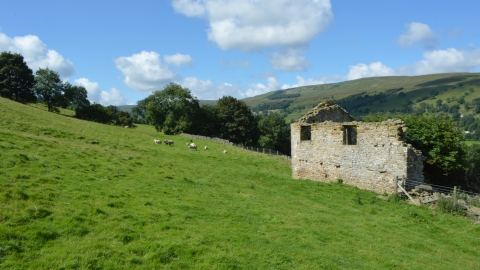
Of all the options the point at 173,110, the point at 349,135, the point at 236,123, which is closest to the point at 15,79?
the point at 173,110

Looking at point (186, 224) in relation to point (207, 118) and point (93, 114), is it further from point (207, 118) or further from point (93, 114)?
point (93, 114)

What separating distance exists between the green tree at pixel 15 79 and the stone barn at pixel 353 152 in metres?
53.0

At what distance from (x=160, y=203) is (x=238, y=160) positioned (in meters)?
20.2

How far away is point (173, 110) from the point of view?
63250 millimetres

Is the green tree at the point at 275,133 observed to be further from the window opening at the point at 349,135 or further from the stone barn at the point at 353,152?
the window opening at the point at 349,135

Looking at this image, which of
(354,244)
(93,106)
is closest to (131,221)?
(354,244)

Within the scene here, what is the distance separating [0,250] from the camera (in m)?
7.02

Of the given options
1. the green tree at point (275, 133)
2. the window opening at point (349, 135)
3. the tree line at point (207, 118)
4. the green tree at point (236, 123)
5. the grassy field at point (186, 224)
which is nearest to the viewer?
the grassy field at point (186, 224)

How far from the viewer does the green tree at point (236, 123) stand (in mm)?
64500

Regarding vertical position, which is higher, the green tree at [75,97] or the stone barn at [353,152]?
the green tree at [75,97]

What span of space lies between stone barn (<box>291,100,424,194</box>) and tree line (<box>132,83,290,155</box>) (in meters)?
38.2

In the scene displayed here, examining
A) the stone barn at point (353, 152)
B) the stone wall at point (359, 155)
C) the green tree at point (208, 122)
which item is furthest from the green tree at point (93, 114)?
the stone wall at point (359, 155)

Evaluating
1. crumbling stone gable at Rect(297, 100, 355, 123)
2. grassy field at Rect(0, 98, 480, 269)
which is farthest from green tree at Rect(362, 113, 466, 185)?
A: grassy field at Rect(0, 98, 480, 269)

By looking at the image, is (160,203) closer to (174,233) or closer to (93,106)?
(174,233)
